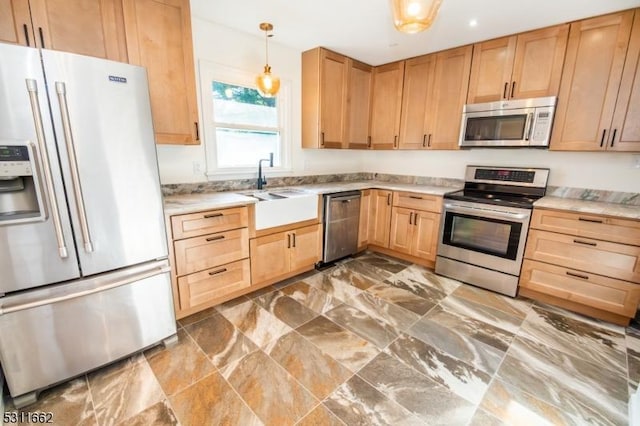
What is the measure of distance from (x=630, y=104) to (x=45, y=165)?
4.03 meters

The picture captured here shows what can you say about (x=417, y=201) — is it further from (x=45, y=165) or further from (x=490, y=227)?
(x=45, y=165)

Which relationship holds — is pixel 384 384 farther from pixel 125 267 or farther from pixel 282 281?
pixel 125 267

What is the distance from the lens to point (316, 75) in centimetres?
321

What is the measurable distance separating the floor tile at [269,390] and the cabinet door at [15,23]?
2209 millimetres

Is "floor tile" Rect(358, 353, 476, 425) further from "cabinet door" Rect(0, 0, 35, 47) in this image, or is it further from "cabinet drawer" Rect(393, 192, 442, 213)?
"cabinet door" Rect(0, 0, 35, 47)

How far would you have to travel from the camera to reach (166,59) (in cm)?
204

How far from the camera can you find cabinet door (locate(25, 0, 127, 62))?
157 cm

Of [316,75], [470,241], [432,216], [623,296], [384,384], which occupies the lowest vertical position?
[384,384]

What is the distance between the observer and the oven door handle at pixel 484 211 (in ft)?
8.45

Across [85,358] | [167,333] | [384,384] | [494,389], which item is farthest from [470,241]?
[85,358]

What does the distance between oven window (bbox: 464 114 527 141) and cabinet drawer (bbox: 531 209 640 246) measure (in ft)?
2.68

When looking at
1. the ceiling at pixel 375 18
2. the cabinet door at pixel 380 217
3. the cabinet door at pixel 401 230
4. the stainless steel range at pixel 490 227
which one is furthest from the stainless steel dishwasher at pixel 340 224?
the ceiling at pixel 375 18

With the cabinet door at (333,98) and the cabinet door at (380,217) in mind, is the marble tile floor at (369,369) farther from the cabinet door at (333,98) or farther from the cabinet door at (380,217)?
the cabinet door at (333,98)

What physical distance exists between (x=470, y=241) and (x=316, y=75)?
2.48 metres
